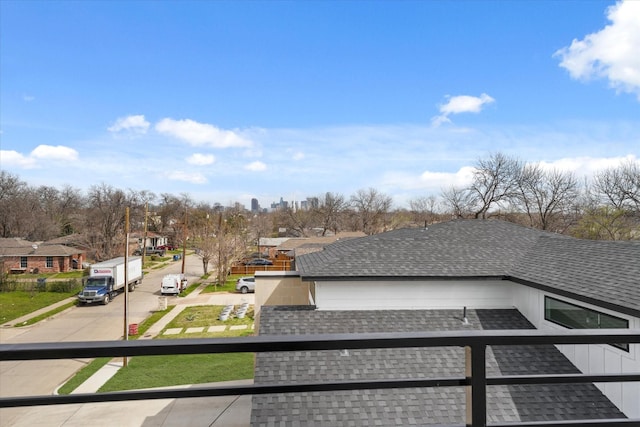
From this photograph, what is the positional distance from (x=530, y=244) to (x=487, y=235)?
1.27 meters

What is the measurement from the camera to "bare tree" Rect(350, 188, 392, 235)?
53.3 meters

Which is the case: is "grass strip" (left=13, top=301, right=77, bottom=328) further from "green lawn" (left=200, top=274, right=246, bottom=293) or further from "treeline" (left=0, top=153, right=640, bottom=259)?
"treeline" (left=0, top=153, right=640, bottom=259)

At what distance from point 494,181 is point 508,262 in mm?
25432

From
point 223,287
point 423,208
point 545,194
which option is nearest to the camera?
point 223,287

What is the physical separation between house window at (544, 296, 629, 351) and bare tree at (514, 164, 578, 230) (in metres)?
26.5

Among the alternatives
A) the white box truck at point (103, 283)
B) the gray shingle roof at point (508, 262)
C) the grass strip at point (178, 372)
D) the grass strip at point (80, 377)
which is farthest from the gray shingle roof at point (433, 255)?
the white box truck at point (103, 283)

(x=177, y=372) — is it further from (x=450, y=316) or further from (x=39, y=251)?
(x=39, y=251)

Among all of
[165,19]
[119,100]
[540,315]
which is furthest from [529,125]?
[119,100]

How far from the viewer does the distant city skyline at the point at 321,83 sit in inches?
567

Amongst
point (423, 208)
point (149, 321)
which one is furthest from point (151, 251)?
point (423, 208)

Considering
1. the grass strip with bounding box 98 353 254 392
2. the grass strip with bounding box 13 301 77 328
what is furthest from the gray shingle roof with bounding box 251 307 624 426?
the grass strip with bounding box 13 301 77 328

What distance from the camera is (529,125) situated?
85.1ft

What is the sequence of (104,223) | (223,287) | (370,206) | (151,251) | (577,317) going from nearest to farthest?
(577,317)
(223,287)
(104,223)
(151,251)
(370,206)

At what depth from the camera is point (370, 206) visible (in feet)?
179
